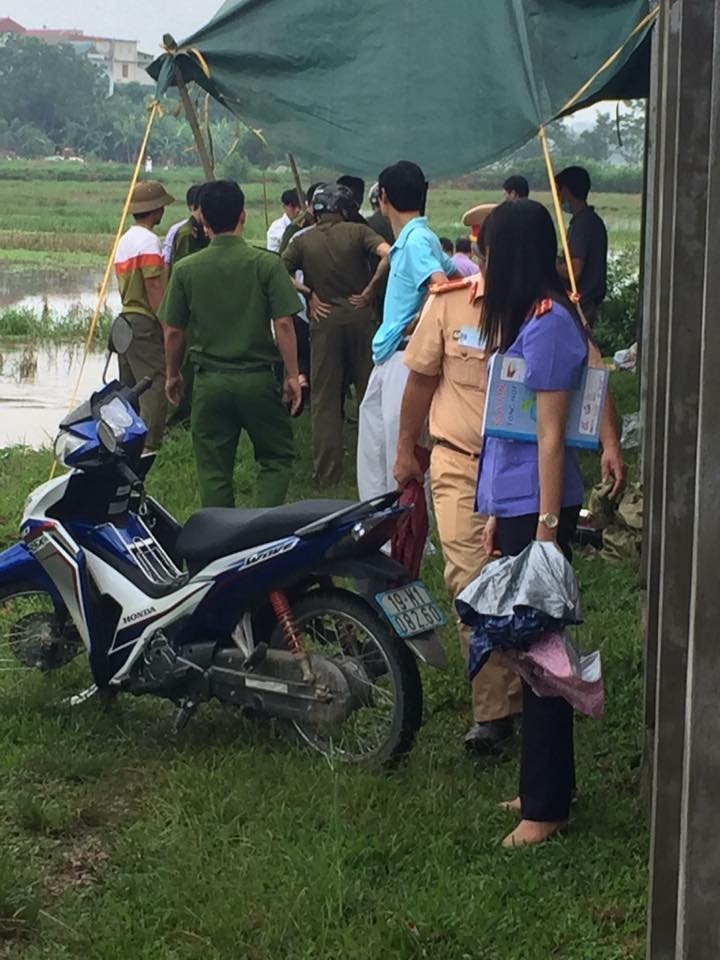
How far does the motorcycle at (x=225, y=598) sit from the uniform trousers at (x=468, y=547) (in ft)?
1.00

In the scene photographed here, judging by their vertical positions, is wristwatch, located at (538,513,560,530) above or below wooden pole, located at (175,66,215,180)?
below

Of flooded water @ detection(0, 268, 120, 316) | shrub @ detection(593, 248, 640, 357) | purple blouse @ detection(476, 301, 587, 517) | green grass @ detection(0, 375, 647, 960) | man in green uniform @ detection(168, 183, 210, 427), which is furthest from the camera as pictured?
flooded water @ detection(0, 268, 120, 316)

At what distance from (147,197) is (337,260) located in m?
1.18

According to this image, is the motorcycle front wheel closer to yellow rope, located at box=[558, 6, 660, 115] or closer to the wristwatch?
the wristwatch

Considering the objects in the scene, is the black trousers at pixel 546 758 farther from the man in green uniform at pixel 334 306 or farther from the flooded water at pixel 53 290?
the flooded water at pixel 53 290

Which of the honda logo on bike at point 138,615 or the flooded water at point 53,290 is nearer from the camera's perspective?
the honda logo on bike at point 138,615

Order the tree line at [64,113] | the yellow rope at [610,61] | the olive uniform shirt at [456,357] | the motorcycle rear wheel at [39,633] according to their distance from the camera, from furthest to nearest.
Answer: the tree line at [64,113]
the yellow rope at [610,61]
the motorcycle rear wheel at [39,633]
the olive uniform shirt at [456,357]

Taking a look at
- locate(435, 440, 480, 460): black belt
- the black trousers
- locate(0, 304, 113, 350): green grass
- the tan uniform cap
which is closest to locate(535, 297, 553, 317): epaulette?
locate(435, 440, 480, 460): black belt

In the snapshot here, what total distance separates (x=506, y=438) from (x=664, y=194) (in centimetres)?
82

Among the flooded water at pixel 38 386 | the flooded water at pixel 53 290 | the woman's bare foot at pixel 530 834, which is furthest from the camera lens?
the flooded water at pixel 53 290

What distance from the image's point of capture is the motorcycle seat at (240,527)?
15.3 ft

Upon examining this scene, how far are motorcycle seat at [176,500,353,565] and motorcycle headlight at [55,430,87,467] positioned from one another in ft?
1.37

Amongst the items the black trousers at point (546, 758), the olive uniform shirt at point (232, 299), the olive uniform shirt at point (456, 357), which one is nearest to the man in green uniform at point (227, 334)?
the olive uniform shirt at point (232, 299)

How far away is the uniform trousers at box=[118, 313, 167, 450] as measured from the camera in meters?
9.34
